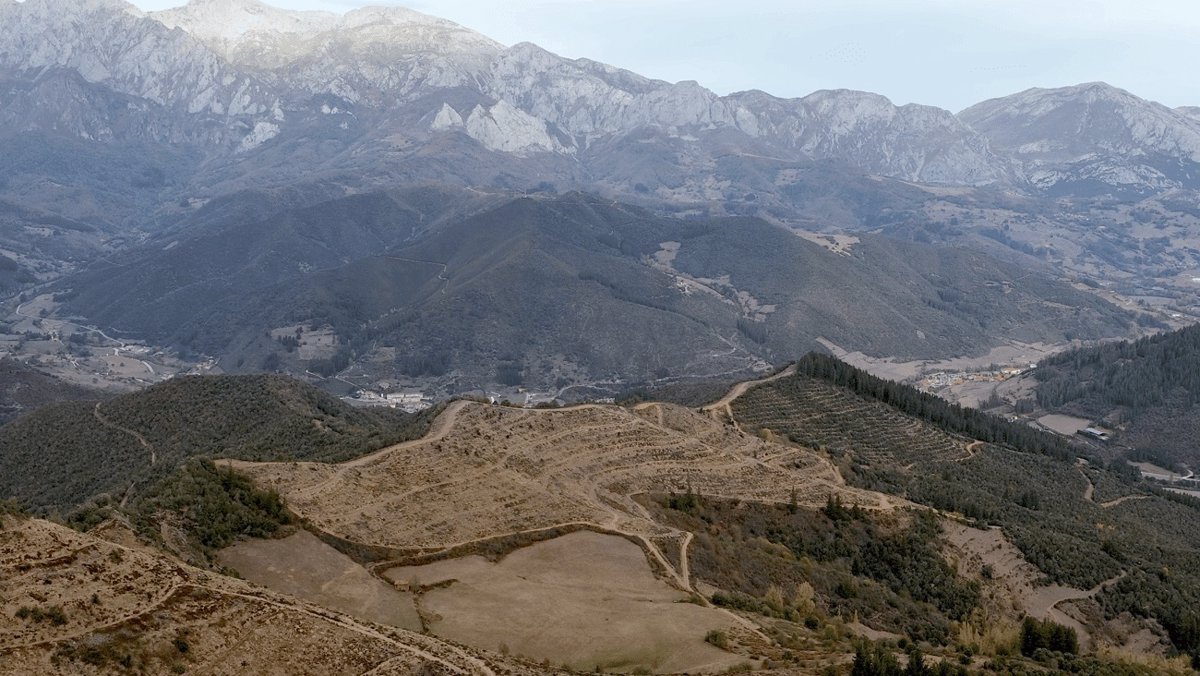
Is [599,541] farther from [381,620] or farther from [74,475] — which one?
[74,475]

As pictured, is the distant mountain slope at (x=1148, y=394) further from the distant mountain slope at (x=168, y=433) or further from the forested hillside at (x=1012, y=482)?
the distant mountain slope at (x=168, y=433)

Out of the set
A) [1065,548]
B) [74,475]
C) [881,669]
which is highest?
[881,669]

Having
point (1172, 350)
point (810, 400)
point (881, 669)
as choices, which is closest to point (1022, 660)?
point (881, 669)

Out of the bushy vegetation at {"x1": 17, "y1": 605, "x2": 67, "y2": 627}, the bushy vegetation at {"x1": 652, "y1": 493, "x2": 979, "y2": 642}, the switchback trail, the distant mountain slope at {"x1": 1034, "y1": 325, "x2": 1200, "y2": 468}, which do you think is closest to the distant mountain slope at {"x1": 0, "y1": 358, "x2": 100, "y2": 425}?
the switchback trail

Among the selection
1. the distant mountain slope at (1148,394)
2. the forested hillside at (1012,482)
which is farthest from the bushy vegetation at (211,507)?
the distant mountain slope at (1148,394)

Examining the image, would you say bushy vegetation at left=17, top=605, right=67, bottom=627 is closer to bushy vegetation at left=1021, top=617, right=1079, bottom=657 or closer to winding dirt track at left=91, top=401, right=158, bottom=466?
bushy vegetation at left=1021, top=617, right=1079, bottom=657

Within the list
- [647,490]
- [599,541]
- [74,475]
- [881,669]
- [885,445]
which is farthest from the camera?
[885,445]
